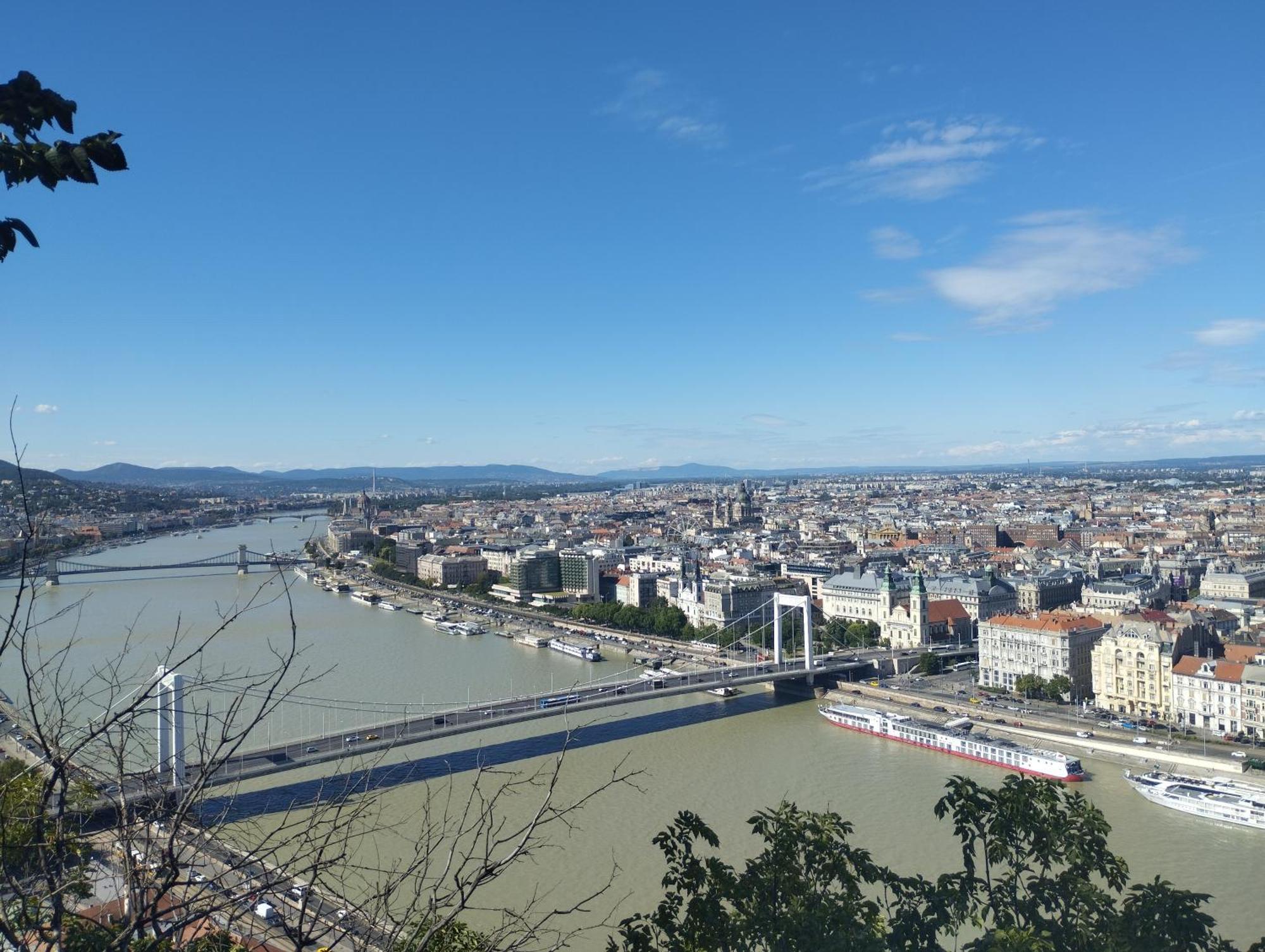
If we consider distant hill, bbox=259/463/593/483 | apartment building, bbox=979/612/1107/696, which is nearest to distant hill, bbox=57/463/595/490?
distant hill, bbox=259/463/593/483

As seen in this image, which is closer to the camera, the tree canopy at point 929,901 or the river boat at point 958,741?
the tree canopy at point 929,901

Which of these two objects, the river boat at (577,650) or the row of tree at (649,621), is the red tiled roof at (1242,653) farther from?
the river boat at (577,650)

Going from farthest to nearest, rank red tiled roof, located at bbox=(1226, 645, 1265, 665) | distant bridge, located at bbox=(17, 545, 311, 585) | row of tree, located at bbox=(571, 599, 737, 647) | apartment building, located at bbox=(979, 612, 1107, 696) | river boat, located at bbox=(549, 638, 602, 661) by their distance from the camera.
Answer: distant bridge, located at bbox=(17, 545, 311, 585) → row of tree, located at bbox=(571, 599, 737, 647) → river boat, located at bbox=(549, 638, 602, 661) → apartment building, located at bbox=(979, 612, 1107, 696) → red tiled roof, located at bbox=(1226, 645, 1265, 665)

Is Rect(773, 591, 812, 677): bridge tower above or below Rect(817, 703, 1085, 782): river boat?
above

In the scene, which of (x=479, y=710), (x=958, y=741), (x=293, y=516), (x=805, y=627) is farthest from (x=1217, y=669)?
(x=293, y=516)

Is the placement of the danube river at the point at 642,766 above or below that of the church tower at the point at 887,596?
below

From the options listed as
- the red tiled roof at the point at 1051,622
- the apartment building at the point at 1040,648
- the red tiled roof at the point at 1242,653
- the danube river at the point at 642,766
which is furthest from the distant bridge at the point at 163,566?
the red tiled roof at the point at 1242,653

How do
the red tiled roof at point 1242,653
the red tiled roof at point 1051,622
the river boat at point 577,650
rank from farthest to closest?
1. the river boat at point 577,650
2. the red tiled roof at point 1051,622
3. the red tiled roof at point 1242,653

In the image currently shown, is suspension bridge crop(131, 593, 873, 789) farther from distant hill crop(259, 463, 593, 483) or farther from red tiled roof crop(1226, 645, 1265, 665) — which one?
distant hill crop(259, 463, 593, 483)
